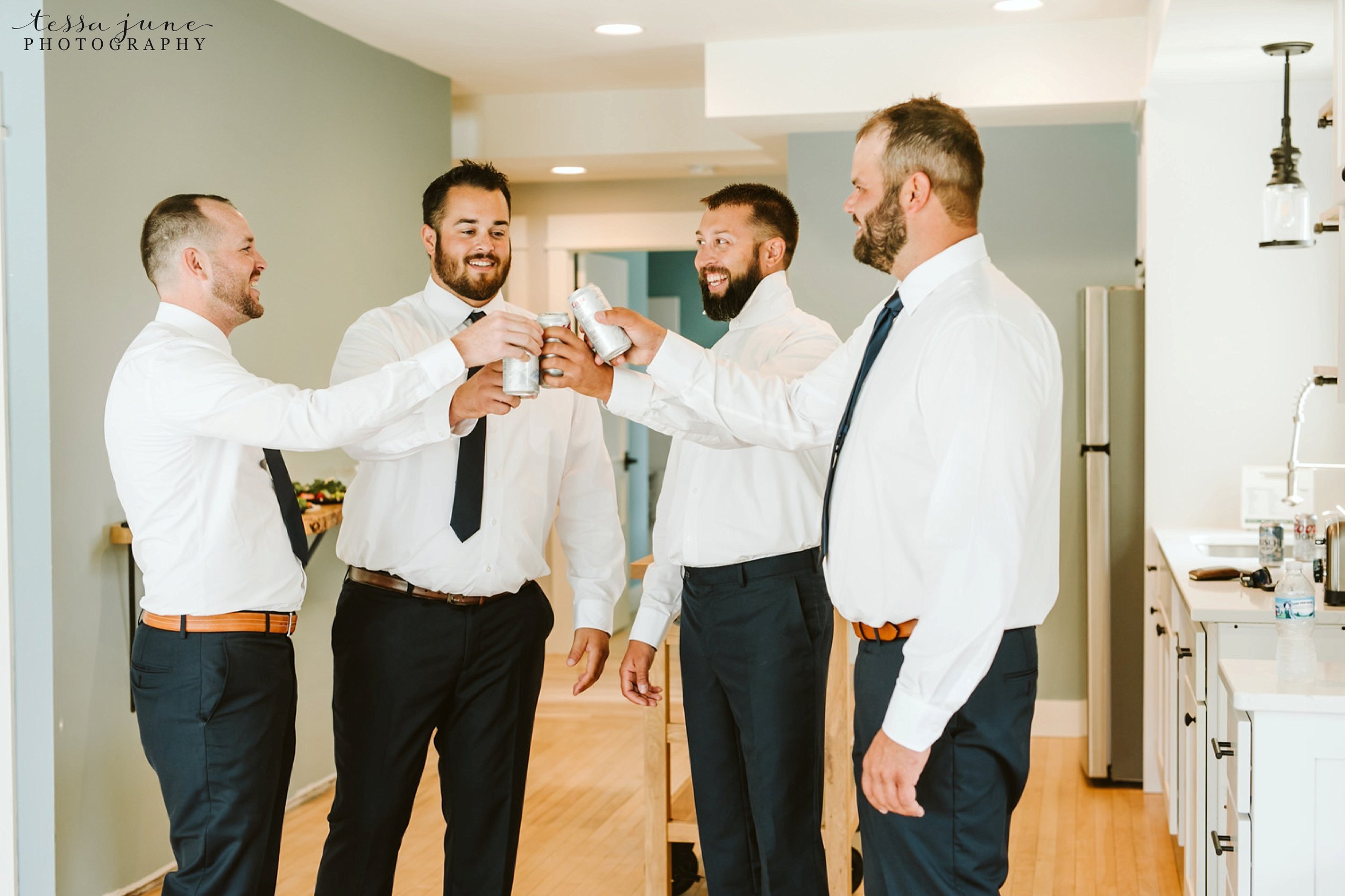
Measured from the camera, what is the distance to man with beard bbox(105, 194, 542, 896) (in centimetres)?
207

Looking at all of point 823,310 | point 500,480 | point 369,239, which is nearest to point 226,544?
point 500,480

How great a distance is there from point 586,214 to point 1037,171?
232 cm

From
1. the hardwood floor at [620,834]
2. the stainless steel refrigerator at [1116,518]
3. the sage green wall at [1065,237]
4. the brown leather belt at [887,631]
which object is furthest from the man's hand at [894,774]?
the sage green wall at [1065,237]

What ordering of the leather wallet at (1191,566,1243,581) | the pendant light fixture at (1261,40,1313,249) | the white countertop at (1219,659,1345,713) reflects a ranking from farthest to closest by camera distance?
the pendant light fixture at (1261,40,1313,249) → the leather wallet at (1191,566,1243,581) → the white countertop at (1219,659,1345,713)

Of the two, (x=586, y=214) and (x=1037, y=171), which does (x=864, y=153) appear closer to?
(x=1037, y=171)

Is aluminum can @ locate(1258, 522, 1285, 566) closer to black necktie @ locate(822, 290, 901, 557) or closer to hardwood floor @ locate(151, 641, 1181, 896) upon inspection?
hardwood floor @ locate(151, 641, 1181, 896)

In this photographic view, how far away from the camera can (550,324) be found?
1982 millimetres

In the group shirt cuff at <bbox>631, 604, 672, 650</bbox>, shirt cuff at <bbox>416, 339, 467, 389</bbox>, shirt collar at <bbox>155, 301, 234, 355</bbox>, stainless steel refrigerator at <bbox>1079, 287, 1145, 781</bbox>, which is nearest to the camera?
shirt cuff at <bbox>416, 339, 467, 389</bbox>

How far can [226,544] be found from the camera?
2.17m

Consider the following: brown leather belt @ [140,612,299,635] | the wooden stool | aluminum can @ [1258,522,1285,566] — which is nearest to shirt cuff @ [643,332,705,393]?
brown leather belt @ [140,612,299,635]

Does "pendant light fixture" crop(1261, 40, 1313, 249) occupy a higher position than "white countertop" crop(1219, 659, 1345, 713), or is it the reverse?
"pendant light fixture" crop(1261, 40, 1313, 249)

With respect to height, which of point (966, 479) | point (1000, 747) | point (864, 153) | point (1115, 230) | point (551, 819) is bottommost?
point (551, 819)

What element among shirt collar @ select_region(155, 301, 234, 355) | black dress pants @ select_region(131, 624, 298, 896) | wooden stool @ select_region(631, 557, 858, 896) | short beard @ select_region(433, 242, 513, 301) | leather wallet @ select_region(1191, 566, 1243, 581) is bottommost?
wooden stool @ select_region(631, 557, 858, 896)

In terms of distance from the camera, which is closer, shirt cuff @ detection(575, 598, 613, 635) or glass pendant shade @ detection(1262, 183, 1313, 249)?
shirt cuff @ detection(575, 598, 613, 635)
